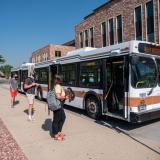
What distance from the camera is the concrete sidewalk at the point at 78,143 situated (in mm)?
5852

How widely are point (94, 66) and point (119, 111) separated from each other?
208 centimetres

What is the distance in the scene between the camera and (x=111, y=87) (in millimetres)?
9352

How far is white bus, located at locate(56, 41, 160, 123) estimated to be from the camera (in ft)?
26.4

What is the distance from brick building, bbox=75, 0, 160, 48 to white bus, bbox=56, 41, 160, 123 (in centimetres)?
1369

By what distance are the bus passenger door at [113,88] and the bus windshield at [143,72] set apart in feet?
3.22

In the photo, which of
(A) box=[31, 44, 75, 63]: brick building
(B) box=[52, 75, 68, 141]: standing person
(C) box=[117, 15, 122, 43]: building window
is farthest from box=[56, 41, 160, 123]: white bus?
(A) box=[31, 44, 75, 63]: brick building

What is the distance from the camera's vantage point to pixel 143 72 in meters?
8.32

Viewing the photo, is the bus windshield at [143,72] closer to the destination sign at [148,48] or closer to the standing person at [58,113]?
the destination sign at [148,48]

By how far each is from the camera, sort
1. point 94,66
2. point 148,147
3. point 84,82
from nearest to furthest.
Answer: point 148,147 → point 94,66 → point 84,82

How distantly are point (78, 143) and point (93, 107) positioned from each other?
136 inches

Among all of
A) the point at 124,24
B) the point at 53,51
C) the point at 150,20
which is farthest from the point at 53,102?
the point at 53,51

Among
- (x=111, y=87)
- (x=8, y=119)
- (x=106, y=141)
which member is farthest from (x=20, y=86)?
(x=106, y=141)

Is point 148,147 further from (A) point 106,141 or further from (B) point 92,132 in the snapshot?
(B) point 92,132

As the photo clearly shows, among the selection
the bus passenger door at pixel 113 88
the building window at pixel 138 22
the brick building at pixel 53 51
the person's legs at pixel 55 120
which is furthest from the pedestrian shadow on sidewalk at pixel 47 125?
the brick building at pixel 53 51
